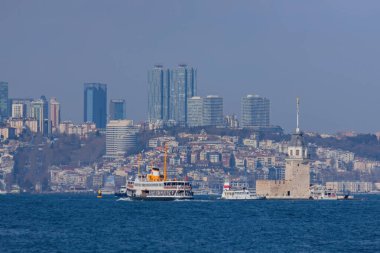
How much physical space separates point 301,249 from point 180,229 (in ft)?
62.5

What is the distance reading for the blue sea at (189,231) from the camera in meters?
78.8

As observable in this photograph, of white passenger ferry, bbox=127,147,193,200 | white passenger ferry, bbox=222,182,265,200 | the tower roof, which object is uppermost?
the tower roof

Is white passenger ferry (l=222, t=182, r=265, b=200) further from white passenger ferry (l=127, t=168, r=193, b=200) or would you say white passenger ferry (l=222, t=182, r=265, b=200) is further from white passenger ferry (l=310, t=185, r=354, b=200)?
white passenger ferry (l=127, t=168, r=193, b=200)

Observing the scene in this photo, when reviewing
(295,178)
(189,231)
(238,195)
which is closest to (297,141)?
(295,178)

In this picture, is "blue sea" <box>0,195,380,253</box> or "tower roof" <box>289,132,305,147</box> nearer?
"blue sea" <box>0,195,380,253</box>

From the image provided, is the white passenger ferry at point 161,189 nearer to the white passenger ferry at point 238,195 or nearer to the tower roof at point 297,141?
the white passenger ferry at point 238,195

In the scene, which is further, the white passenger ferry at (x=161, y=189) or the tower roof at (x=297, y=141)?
the tower roof at (x=297, y=141)

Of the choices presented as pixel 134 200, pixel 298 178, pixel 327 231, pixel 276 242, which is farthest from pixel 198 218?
pixel 298 178

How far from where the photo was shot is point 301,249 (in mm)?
77625

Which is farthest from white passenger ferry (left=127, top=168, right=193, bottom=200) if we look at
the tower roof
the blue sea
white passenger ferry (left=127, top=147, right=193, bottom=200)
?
the blue sea

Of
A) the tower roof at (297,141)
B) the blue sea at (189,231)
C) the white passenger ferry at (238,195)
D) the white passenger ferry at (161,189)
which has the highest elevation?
the tower roof at (297,141)

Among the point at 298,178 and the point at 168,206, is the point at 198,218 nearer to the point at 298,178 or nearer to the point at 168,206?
the point at 168,206

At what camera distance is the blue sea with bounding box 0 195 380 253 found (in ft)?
258

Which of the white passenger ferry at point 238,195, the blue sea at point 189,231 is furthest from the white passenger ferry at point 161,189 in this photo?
the blue sea at point 189,231
